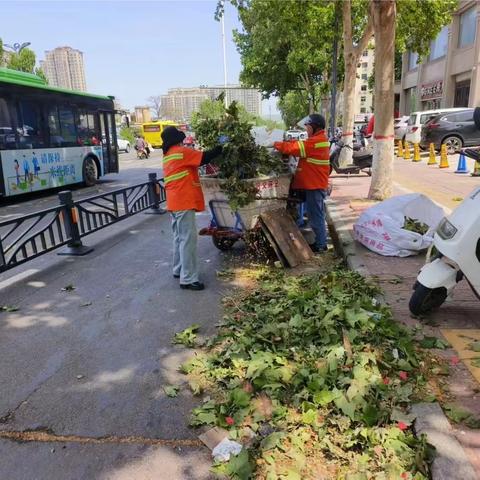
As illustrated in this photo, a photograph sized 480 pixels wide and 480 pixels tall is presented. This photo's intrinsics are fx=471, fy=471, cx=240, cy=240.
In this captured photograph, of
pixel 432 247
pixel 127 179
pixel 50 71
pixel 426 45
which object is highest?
pixel 50 71

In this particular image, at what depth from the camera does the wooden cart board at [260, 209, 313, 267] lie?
575 centimetres

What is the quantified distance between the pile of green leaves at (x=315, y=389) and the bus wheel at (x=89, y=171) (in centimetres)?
1147

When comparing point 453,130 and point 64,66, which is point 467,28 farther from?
point 64,66

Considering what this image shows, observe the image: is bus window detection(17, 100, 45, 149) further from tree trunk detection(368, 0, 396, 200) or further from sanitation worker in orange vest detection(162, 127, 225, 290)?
tree trunk detection(368, 0, 396, 200)

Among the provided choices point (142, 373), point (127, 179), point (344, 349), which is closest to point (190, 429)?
point (142, 373)

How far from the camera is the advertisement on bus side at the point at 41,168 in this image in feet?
36.2

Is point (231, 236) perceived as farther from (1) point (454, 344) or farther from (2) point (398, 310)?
(1) point (454, 344)

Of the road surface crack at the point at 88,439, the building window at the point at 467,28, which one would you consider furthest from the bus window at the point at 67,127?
the building window at the point at 467,28

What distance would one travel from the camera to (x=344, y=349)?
332cm

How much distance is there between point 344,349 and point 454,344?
2.84ft

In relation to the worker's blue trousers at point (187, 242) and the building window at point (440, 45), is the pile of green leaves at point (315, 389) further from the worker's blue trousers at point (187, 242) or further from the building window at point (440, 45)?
the building window at point (440, 45)

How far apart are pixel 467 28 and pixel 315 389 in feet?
97.1

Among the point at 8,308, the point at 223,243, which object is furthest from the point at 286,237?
the point at 8,308

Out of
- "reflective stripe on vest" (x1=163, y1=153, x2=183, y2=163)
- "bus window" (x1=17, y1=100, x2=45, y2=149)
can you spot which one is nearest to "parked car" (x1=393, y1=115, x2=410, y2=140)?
"bus window" (x1=17, y1=100, x2=45, y2=149)
